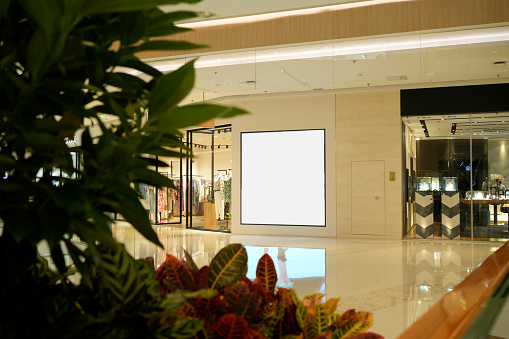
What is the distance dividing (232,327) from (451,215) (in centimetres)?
1275

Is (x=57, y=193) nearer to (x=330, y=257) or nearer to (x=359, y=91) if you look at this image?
(x=330, y=257)

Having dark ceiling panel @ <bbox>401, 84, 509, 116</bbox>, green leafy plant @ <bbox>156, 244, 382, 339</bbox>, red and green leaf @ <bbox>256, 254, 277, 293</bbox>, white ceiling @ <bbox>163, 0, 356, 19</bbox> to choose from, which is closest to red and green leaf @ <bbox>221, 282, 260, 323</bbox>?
green leafy plant @ <bbox>156, 244, 382, 339</bbox>

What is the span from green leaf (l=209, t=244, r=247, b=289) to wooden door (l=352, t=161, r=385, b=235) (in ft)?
39.9

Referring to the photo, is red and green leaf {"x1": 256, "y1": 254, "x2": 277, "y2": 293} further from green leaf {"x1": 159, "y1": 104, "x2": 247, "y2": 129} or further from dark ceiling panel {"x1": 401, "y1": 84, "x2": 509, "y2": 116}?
dark ceiling panel {"x1": 401, "y1": 84, "x2": 509, "y2": 116}

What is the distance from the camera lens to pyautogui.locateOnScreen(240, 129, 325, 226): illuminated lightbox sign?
13219 mm

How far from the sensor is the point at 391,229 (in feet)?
40.5

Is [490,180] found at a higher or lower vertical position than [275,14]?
Result: lower

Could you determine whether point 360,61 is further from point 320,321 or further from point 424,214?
point 320,321

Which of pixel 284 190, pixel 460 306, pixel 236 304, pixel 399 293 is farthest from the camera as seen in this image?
pixel 284 190

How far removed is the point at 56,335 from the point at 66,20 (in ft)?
0.93

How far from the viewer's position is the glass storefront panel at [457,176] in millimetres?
11984

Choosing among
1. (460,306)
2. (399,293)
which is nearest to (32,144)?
(460,306)

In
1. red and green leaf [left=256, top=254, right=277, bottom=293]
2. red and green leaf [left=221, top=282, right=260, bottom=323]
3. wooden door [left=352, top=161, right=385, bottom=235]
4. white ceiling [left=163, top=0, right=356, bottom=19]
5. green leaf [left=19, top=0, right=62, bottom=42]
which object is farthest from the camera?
wooden door [left=352, top=161, right=385, bottom=235]

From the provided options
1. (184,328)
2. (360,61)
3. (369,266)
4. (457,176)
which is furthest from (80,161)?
(457,176)
